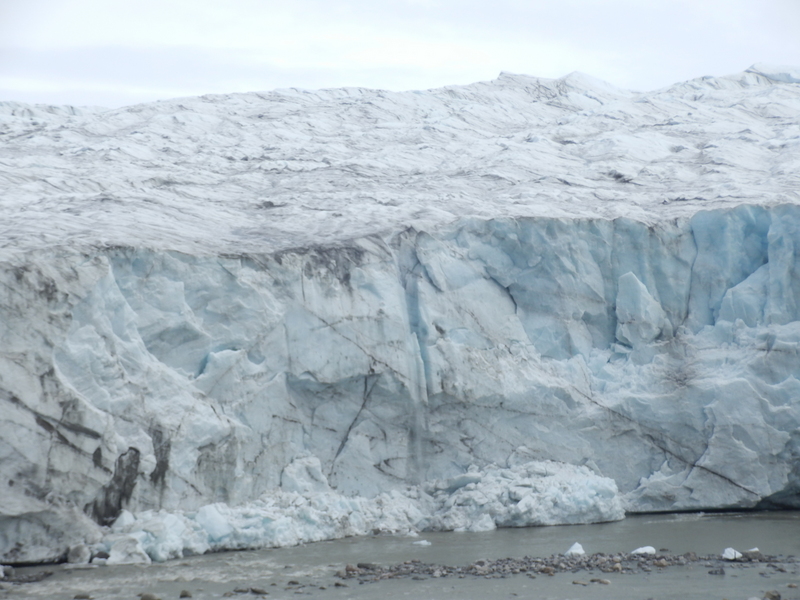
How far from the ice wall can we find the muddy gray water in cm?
83

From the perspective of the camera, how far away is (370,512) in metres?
8.68

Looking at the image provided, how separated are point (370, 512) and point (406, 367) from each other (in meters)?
1.66

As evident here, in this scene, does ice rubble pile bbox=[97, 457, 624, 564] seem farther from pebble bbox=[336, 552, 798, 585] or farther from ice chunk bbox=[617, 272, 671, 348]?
ice chunk bbox=[617, 272, 671, 348]

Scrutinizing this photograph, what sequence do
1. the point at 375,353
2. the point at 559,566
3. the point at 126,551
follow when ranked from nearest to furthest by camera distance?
the point at 559,566 → the point at 126,551 → the point at 375,353

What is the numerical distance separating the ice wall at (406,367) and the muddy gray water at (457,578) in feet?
2.71

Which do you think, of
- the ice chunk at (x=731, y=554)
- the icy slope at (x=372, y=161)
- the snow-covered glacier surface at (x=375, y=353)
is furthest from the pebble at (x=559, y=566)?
the icy slope at (x=372, y=161)

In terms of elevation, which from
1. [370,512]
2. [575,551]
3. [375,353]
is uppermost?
[375,353]

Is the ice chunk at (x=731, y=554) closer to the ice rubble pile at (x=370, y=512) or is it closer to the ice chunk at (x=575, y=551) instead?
the ice chunk at (x=575, y=551)

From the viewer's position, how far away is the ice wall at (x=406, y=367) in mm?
7184

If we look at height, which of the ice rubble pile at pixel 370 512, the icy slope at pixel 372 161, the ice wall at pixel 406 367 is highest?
the icy slope at pixel 372 161

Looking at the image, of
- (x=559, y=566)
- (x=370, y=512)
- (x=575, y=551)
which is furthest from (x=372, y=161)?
(x=559, y=566)

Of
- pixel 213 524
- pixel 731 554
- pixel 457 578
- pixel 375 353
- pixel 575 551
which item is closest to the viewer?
pixel 457 578

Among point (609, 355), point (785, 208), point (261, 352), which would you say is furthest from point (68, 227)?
point (785, 208)

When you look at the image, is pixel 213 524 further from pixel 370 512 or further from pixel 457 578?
pixel 457 578
